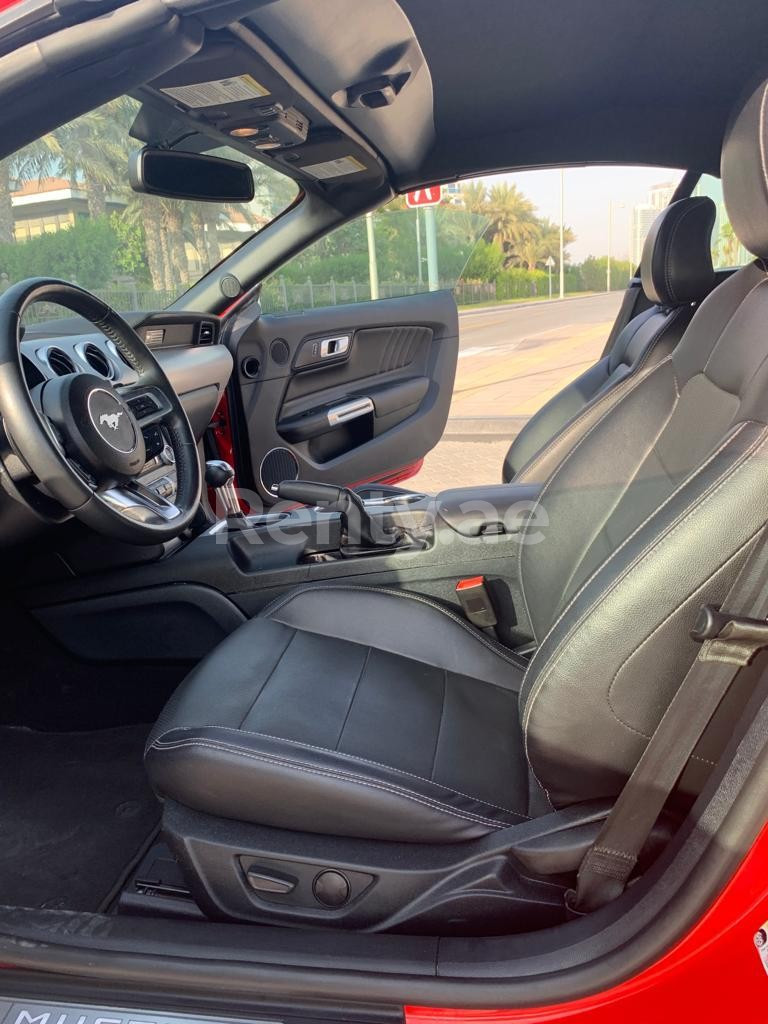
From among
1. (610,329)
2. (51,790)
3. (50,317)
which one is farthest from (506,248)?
(51,790)

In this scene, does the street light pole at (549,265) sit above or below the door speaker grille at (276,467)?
above

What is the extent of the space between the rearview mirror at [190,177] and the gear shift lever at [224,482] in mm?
694

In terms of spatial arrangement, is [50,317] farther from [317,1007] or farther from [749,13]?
[749,13]

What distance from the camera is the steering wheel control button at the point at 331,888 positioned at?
3.33 ft

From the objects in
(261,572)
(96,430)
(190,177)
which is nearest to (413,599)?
(261,572)

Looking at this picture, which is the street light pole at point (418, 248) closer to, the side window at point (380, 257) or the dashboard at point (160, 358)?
the side window at point (380, 257)

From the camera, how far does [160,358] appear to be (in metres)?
2.22

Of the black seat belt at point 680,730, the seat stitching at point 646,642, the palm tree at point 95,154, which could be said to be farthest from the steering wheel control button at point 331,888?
the palm tree at point 95,154

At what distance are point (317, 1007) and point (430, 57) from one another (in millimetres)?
1916

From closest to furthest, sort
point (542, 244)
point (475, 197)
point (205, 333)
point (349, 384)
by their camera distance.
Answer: point (205, 333) < point (475, 197) < point (349, 384) < point (542, 244)

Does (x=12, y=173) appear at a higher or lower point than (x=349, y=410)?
higher

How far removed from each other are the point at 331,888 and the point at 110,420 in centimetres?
83

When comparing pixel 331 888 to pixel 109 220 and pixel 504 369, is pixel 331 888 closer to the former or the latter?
pixel 109 220

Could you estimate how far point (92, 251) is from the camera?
6.21 feet
